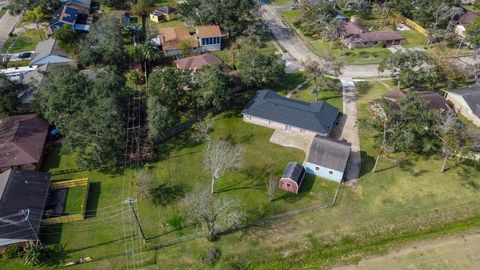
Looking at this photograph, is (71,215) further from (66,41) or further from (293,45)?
(293,45)

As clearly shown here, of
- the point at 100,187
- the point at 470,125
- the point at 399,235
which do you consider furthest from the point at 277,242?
the point at 470,125

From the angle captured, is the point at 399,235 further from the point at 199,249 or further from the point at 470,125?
the point at 470,125

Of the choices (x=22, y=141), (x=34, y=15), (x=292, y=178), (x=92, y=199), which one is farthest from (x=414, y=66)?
(x=34, y=15)

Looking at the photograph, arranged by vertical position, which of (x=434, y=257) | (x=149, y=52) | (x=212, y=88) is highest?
(x=212, y=88)

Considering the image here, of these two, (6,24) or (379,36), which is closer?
(379,36)

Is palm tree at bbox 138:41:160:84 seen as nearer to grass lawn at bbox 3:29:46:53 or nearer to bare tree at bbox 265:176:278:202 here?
grass lawn at bbox 3:29:46:53

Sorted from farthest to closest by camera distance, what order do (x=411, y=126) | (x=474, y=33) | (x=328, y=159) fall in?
(x=474, y=33), (x=411, y=126), (x=328, y=159)

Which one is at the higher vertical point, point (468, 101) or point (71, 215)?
point (468, 101)
